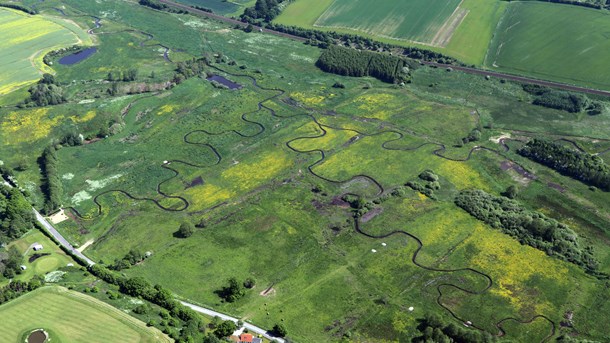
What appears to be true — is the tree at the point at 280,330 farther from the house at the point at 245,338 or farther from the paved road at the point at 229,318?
the house at the point at 245,338

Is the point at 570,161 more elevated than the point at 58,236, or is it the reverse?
the point at 570,161

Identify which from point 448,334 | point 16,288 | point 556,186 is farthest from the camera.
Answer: point 556,186

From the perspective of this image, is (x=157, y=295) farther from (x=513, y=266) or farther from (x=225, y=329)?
(x=513, y=266)

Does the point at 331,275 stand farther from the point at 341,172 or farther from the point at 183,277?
the point at 341,172

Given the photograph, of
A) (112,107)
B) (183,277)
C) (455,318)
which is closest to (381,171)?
(455,318)

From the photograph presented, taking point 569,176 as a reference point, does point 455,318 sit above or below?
below

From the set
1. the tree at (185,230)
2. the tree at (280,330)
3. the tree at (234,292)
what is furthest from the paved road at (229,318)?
the tree at (185,230)

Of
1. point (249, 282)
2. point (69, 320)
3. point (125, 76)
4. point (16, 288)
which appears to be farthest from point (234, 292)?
point (125, 76)
